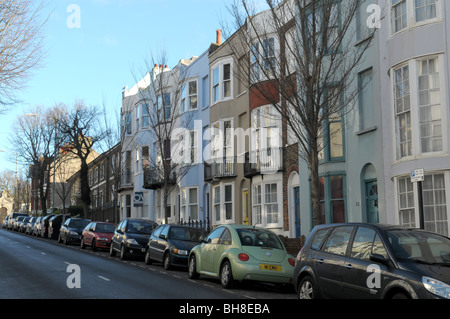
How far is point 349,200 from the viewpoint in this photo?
20.2 meters

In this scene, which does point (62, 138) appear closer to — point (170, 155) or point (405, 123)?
point (170, 155)

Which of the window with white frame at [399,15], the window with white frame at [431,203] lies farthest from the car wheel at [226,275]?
the window with white frame at [399,15]

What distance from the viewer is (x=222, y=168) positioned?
1169 inches

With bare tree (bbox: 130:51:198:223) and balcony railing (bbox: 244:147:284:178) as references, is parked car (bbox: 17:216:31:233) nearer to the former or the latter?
bare tree (bbox: 130:51:198:223)

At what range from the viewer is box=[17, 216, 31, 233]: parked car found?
5244 cm

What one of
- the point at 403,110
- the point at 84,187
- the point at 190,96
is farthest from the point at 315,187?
the point at 84,187

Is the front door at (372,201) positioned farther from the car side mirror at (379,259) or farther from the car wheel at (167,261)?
the car side mirror at (379,259)

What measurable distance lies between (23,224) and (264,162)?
113ft

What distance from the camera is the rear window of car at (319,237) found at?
10.6m

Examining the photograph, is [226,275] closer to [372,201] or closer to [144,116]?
[372,201]

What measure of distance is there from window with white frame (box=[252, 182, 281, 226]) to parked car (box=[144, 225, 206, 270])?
6.13 metres

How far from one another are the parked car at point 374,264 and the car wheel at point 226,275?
299cm
